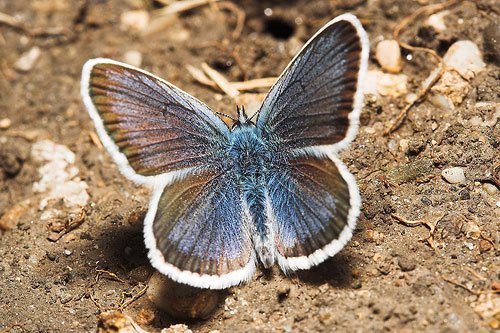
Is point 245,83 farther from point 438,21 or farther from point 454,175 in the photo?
point 454,175

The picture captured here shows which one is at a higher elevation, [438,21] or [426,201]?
[438,21]

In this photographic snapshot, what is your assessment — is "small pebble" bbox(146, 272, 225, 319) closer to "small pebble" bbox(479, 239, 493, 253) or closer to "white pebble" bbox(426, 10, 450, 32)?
"small pebble" bbox(479, 239, 493, 253)

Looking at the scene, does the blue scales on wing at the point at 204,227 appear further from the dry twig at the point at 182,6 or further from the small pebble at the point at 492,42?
the dry twig at the point at 182,6

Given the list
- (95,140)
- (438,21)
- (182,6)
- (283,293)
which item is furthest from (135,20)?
(283,293)

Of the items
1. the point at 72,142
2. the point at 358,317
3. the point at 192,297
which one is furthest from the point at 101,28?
the point at 358,317

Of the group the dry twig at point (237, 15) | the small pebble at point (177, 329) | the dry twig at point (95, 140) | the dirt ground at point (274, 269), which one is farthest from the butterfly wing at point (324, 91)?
the dry twig at point (237, 15)

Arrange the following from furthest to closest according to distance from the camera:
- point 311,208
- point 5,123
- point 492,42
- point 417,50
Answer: point 5,123 < point 417,50 < point 492,42 < point 311,208
